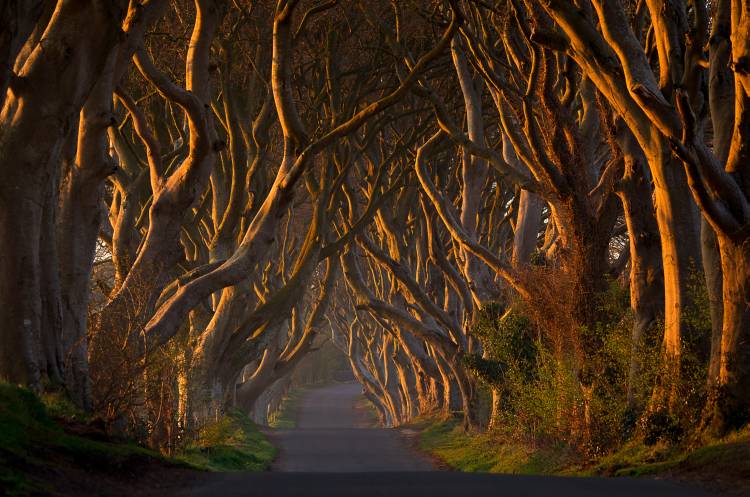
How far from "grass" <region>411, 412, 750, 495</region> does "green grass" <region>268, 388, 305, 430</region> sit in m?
22.6

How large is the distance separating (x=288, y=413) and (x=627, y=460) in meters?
49.8

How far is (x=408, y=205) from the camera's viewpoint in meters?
29.7

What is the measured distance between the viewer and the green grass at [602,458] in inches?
371

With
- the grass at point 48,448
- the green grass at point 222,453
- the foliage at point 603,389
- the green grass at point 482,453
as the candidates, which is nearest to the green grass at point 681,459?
the foliage at point 603,389

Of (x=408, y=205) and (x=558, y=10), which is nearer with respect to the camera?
(x=558, y=10)

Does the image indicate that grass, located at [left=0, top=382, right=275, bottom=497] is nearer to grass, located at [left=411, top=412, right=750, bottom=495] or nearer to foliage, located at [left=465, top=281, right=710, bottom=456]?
grass, located at [left=411, top=412, right=750, bottom=495]

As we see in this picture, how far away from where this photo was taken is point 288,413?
60.3 meters

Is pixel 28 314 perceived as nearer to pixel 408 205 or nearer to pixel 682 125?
pixel 682 125

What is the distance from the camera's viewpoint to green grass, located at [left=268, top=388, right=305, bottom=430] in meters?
50.1

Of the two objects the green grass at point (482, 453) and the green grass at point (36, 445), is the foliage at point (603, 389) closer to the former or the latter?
the green grass at point (482, 453)

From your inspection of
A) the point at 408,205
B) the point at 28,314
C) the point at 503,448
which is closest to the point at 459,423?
the point at 408,205

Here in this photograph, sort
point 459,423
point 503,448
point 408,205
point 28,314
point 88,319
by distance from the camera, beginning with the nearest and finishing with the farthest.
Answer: point 28,314, point 88,319, point 503,448, point 459,423, point 408,205

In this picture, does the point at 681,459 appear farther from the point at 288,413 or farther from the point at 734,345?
the point at 288,413

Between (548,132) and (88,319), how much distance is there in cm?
695
